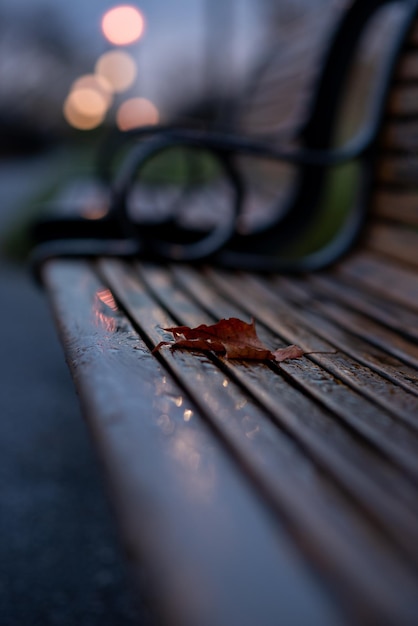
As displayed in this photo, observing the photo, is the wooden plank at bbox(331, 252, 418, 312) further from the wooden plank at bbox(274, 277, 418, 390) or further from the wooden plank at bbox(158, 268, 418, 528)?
the wooden plank at bbox(158, 268, 418, 528)

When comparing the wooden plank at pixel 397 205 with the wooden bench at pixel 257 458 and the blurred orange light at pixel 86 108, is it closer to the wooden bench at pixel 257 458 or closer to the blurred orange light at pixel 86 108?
the wooden bench at pixel 257 458

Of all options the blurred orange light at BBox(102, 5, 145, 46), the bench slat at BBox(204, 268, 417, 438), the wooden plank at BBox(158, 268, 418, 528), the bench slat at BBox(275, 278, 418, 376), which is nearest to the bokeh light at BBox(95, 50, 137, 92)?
the blurred orange light at BBox(102, 5, 145, 46)

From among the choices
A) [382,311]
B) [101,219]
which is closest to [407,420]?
[382,311]

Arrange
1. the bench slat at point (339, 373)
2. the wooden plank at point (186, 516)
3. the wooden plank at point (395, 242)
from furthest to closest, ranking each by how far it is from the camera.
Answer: the wooden plank at point (395, 242)
the bench slat at point (339, 373)
the wooden plank at point (186, 516)

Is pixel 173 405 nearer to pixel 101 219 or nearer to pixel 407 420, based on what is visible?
pixel 407 420

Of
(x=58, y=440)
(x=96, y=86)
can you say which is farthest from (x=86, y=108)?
(x=58, y=440)

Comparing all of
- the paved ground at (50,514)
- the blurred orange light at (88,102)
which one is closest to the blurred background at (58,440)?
the paved ground at (50,514)
